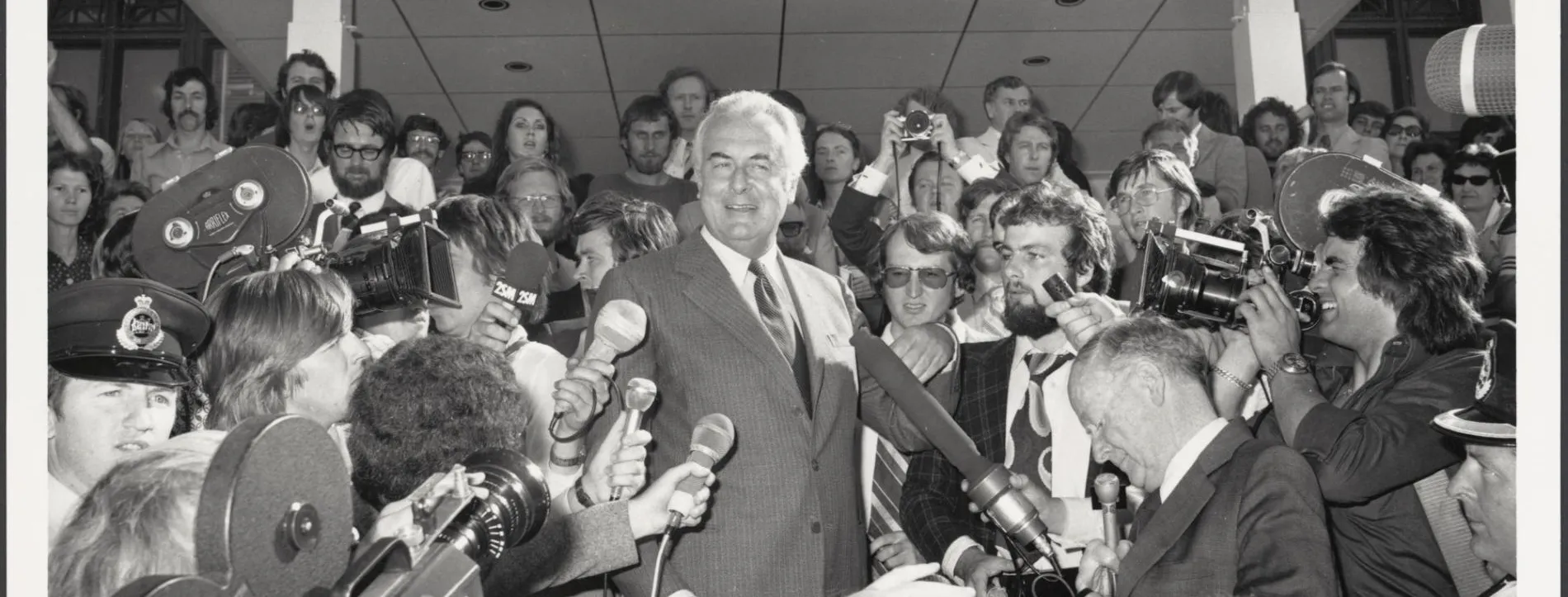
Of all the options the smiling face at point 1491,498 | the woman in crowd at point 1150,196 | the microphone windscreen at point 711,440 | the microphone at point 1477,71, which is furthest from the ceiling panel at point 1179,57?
the microphone windscreen at point 711,440

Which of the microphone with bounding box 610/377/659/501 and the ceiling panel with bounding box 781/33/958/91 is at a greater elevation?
the ceiling panel with bounding box 781/33/958/91

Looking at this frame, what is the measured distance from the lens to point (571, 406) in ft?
7.12

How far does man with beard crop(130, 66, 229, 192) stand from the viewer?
5.90 meters

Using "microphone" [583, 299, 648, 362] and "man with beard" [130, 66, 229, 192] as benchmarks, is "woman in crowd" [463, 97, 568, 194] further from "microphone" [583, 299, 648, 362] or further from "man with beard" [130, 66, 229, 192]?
"microphone" [583, 299, 648, 362]

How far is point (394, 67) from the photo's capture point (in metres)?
8.12

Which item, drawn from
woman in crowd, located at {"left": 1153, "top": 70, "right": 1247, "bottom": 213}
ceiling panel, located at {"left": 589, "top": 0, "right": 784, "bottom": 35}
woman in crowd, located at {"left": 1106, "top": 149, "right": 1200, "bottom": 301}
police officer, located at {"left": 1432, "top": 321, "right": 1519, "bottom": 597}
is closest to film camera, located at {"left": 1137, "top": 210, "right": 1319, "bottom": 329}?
police officer, located at {"left": 1432, "top": 321, "right": 1519, "bottom": 597}

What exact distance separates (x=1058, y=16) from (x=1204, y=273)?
Answer: 498 centimetres

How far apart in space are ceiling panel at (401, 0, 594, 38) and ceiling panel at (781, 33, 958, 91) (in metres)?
1.24

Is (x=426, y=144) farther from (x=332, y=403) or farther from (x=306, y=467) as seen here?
(x=306, y=467)

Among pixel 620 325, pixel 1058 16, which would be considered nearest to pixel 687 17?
pixel 1058 16

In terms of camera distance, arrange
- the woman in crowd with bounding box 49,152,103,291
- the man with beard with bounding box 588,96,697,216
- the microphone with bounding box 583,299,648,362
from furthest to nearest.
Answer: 1. the man with beard with bounding box 588,96,697,216
2. the woman in crowd with bounding box 49,152,103,291
3. the microphone with bounding box 583,299,648,362

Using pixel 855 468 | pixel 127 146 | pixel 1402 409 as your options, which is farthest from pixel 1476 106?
pixel 127 146

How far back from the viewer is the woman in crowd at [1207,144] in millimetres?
5398

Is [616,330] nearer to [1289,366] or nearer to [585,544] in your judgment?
[585,544]
